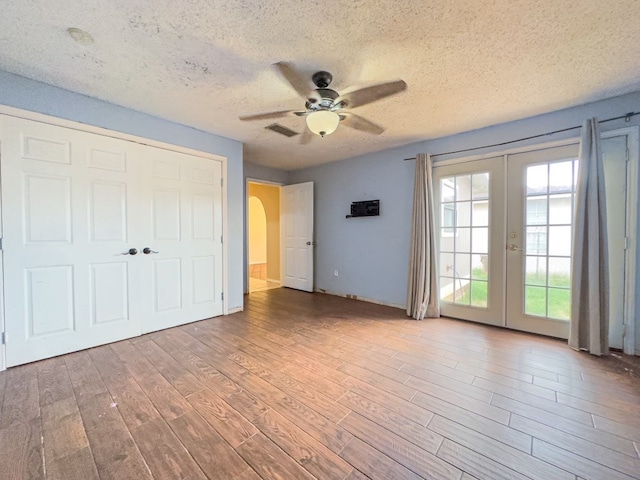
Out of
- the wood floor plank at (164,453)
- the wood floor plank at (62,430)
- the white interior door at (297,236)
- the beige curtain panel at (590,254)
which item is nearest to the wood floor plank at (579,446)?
the beige curtain panel at (590,254)

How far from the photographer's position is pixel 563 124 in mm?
2834

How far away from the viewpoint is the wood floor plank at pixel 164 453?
50.8 inches

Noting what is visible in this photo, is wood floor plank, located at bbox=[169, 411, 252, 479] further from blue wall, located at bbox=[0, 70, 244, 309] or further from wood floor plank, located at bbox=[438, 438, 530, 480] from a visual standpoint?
blue wall, located at bbox=[0, 70, 244, 309]

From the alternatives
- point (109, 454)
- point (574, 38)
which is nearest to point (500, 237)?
point (574, 38)

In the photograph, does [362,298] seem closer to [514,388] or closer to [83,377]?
[514,388]

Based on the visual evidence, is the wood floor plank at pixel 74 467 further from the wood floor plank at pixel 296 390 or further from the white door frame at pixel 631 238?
the white door frame at pixel 631 238

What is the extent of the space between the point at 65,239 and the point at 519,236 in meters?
4.77

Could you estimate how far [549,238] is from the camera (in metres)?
2.97

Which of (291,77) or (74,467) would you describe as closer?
(74,467)

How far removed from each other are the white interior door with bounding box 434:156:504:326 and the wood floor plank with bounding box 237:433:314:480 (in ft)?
9.85

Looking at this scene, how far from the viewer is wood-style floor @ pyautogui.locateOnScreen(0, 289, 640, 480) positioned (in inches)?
52.6

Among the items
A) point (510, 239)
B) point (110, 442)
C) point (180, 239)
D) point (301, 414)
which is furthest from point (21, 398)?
point (510, 239)

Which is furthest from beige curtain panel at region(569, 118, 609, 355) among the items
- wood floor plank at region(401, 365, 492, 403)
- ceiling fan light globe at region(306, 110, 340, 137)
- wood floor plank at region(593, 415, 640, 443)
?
ceiling fan light globe at region(306, 110, 340, 137)

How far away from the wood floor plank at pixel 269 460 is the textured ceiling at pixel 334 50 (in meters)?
2.48
